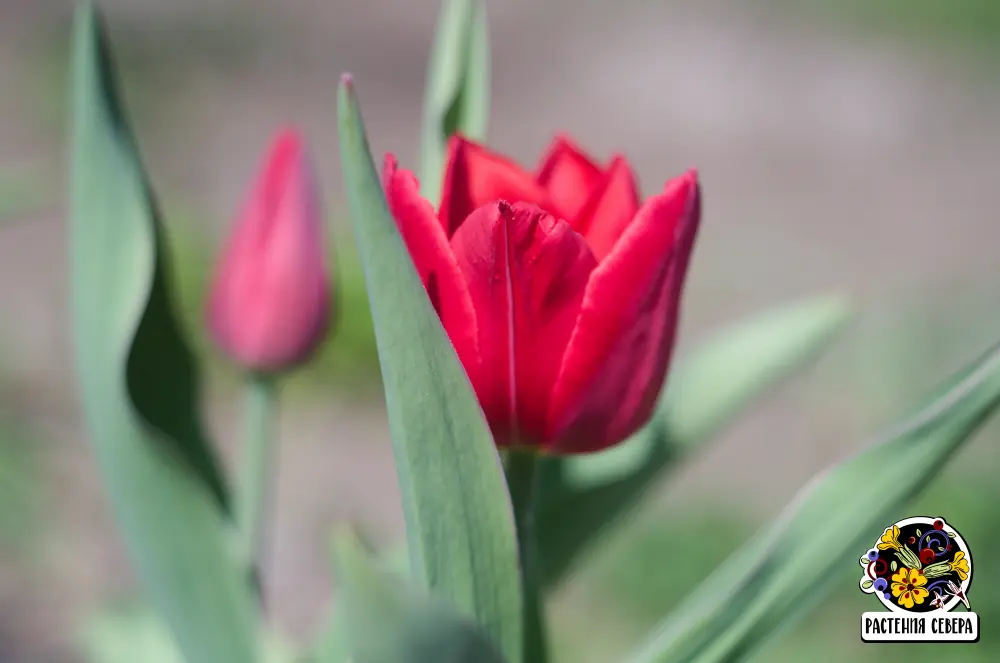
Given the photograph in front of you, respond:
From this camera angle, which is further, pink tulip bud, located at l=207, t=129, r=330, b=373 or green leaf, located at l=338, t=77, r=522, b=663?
pink tulip bud, located at l=207, t=129, r=330, b=373

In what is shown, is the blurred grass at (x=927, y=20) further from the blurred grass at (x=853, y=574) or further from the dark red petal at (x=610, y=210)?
the dark red petal at (x=610, y=210)

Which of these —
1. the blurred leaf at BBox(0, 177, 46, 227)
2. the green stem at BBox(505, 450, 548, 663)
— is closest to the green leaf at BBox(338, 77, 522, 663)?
the green stem at BBox(505, 450, 548, 663)

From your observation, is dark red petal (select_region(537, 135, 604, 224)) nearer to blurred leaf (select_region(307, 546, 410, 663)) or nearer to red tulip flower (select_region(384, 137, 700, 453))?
red tulip flower (select_region(384, 137, 700, 453))

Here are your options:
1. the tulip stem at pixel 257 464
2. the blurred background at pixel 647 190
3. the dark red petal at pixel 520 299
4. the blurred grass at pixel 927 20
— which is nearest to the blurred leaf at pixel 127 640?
the blurred background at pixel 647 190

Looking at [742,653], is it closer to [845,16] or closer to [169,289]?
[169,289]

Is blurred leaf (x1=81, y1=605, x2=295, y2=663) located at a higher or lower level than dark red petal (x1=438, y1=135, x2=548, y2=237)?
lower
